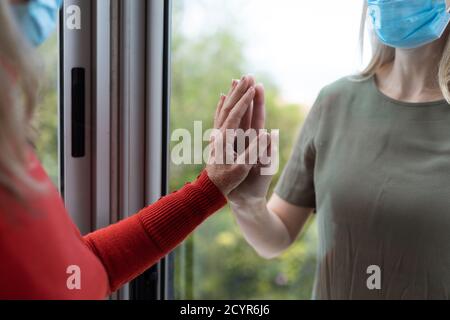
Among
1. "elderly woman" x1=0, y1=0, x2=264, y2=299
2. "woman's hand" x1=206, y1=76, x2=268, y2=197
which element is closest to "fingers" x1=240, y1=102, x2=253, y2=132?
"woman's hand" x1=206, y1=76, x2=268, y2=197

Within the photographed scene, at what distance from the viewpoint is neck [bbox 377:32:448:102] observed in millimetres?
1043

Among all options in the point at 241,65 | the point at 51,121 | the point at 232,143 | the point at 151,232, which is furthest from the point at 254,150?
the point at 241,65

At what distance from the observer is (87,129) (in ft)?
3.74

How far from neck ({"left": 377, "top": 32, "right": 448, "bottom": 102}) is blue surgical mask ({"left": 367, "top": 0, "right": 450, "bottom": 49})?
0.09 m

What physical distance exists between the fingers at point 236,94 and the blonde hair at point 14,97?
0.44 meters

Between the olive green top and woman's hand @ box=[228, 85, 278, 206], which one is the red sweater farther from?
the olive green top

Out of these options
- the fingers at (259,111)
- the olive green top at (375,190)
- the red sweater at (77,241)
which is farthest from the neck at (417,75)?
the red sweater at (77,241)

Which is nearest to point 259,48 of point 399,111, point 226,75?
point 226,75

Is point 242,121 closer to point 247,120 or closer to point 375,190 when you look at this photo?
point 247,120

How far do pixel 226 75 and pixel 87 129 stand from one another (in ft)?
1.65

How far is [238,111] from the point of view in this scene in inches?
37.6

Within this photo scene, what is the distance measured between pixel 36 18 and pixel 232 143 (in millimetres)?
450

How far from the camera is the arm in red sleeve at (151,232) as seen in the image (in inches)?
33.4

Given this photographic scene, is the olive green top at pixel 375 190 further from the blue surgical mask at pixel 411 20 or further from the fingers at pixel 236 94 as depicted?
the fingers at pixel 236 94
